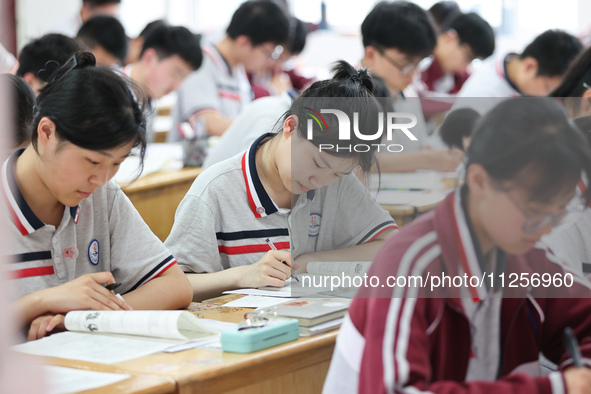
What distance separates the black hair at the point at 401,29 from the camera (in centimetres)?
276

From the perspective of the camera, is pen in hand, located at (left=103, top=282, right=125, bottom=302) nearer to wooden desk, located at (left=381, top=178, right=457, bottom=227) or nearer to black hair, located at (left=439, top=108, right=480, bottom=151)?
wooden desk, located at (left=381, top=178, right=457, bottom=227)

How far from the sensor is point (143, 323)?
122 cm

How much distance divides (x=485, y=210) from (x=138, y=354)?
598 mm

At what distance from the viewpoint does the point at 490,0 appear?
6.47m

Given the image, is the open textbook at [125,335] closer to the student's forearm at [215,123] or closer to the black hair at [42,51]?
the black hair at [42,51]

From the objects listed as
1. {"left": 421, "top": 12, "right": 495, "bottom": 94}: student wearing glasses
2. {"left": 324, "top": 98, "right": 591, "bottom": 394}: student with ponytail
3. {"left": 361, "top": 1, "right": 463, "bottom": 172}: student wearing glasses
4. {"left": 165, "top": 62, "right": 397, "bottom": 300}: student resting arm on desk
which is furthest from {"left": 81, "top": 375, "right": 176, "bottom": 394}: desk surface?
{"left": 421, "top": 12, "right": 495, "bottom": 94}: student wearing glasses

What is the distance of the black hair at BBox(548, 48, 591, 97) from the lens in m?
1.92

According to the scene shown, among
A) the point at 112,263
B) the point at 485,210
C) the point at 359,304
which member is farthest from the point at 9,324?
the point at 112,263

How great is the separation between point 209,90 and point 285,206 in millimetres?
2267

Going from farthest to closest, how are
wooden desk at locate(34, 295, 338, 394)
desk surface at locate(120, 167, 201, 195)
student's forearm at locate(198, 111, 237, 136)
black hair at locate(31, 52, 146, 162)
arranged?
student's forearm at locate(198, 111, 237, 136) < desk surface at locate(120, 167, 201, 195) < black hair at locate(31, 52, 146, 162) < wooden desk at locate(34, 295, 338, 394)

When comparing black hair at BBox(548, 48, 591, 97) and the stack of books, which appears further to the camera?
black hair at BBox(548, 48, 591, 97)

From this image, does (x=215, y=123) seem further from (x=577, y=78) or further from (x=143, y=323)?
(x=143, y=323)

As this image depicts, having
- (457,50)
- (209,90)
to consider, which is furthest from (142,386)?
(457,50)

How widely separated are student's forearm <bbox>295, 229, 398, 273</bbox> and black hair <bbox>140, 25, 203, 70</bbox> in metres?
2.51
